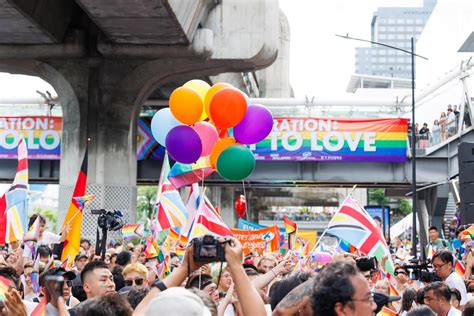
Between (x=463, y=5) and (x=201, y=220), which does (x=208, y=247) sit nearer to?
(x=201, y=220)

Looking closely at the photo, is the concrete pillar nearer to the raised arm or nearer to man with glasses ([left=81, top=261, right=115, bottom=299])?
man with glasses ([left=81, top=261, right=115, bottom=299])

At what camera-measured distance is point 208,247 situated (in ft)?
14.6

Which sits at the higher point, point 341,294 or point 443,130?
point 443,130

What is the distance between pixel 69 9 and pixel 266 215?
82856mm

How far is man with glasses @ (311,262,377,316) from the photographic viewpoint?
3.92m

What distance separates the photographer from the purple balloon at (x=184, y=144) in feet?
43.8

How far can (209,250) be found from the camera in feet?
14.5

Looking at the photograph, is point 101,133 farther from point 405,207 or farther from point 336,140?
point 405,207

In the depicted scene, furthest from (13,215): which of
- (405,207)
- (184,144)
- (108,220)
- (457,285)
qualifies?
(405,207)

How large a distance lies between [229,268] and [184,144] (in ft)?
29.6

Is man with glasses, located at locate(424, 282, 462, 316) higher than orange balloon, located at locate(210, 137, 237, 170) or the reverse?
the reverse

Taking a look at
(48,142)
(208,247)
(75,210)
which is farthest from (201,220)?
(48,142)

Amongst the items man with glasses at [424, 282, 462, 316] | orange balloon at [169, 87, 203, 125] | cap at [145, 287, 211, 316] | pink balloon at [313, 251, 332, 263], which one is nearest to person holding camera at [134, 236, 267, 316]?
cap at [145, 287, 211, 316]

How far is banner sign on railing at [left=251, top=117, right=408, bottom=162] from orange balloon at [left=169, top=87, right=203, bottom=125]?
65.8 feet
